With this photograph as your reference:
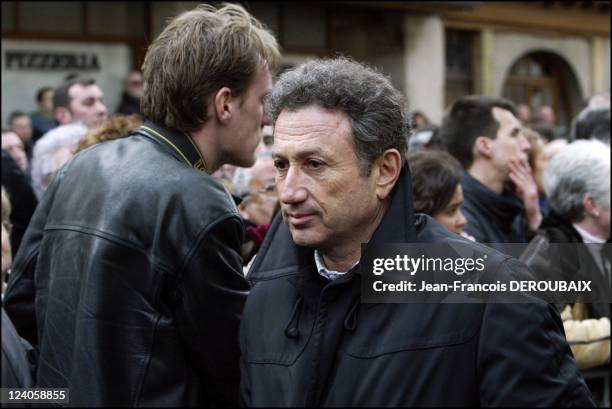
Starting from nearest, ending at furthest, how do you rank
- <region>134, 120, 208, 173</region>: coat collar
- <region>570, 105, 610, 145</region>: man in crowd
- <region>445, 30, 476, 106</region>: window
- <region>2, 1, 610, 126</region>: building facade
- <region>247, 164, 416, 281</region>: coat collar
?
<region>247, 164, 416, 281</region>: coat collar → <region>134, 120, 208, 173</region>: coat collar → <region>570, 105, 610, 145</region>: man in crowd → <region>2, 1, 610, 126</region>: building facade → <region>445, 30, 476, 106</region>: window

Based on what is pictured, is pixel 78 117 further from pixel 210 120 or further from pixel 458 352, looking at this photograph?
pixel 458 352

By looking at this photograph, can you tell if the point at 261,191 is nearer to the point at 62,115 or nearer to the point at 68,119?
the point at 68,119

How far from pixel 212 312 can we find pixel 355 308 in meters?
0.45

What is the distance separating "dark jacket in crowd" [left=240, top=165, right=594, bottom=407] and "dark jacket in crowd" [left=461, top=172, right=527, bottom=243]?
2555mm

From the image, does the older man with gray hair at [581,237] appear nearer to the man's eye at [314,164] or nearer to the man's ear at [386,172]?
the man's ear at [386,172]

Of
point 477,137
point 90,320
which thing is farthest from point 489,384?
point 477,137

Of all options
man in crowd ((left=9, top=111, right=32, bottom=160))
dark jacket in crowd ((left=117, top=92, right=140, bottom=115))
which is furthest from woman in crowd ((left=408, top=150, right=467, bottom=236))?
dark jacket in crowd ((left=117, top=92, right=140, bottom=115))

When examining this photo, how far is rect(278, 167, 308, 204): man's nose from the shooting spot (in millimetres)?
2367

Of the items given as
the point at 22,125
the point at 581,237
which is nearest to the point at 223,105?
the point at 581,237

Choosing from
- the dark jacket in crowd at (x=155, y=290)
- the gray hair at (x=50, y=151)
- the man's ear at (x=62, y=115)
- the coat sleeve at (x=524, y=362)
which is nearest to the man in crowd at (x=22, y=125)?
the man's ear at (x=62, y=115)

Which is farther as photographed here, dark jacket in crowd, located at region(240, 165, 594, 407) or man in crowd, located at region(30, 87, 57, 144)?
man in crowd, located at region(30, 87, 57, 144)

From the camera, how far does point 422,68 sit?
15203 millimetres

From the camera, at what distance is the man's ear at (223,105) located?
2.78 metres
